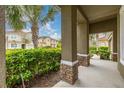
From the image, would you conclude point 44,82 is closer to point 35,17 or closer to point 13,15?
point 13,15

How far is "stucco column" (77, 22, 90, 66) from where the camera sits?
352 inches

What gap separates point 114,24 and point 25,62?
24.9ft

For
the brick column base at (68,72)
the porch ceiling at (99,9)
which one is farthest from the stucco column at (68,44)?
the porch ceiling at (99,9)

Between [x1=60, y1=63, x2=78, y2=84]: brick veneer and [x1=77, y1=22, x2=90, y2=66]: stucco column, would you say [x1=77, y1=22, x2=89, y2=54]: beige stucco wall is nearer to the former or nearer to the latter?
[x1=77, y1=22, x2=90, y2=66]: stucco column

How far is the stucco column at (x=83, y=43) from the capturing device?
894 centimetres

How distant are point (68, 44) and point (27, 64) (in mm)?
1807

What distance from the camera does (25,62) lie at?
5613 mm

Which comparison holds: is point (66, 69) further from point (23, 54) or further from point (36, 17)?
point (36, 17)

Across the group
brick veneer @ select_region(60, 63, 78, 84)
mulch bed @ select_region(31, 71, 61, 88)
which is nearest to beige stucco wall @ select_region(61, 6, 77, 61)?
brick veneer @ select_region(60, 63, 78, 84)

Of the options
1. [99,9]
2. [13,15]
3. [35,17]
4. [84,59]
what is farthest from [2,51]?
[35,17]

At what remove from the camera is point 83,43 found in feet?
29.8

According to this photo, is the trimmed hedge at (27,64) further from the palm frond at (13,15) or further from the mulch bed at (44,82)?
the palm frond at (13,15)

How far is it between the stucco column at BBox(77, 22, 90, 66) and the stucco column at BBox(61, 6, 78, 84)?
137 inches

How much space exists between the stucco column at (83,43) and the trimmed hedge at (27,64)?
1.91m
